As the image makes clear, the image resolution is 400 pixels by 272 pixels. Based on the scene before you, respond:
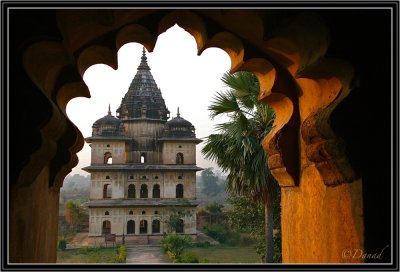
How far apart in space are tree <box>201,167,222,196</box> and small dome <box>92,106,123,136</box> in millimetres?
54339

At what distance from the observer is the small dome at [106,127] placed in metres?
32.4

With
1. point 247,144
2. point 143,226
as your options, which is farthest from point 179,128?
point 247,144

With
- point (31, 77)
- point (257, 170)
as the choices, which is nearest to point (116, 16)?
point (31, 77)

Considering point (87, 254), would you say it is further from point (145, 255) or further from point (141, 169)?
point (141, 169)

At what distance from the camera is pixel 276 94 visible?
3082 millimetres

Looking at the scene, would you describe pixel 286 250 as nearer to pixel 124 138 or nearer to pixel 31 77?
pixel 31 77

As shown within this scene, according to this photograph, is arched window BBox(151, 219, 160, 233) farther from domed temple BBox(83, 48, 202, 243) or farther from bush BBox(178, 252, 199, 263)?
bush BBox(178, 252, 199, 263)

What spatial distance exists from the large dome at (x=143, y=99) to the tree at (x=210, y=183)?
5263cm

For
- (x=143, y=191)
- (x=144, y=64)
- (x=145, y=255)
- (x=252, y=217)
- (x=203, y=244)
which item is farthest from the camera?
(x=144, y=64)

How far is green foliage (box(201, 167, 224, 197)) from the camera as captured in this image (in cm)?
8650

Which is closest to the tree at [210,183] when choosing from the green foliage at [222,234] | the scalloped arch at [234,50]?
the green foliage at [222,234]

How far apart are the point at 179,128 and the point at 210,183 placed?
187 feet

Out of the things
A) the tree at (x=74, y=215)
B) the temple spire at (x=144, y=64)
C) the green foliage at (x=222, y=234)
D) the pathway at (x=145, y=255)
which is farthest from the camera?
the tree at (x=74, y=215)
